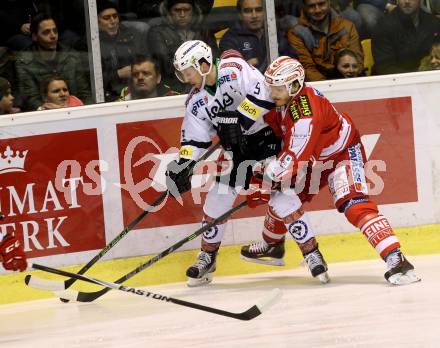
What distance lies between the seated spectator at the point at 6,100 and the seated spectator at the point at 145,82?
0.57 metres

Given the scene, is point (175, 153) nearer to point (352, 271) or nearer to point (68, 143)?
point (68, 143)

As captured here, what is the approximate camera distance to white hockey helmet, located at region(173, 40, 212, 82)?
5480 millimetres

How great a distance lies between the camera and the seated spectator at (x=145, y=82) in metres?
6.09

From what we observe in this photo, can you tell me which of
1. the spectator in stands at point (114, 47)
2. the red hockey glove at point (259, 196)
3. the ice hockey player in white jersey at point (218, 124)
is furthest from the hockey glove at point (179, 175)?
the spectator in stands at point (114, 47)

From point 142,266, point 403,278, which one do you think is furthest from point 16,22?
point 403,278

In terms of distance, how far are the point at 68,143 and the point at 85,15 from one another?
26.9 inches

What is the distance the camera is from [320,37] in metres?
6.18

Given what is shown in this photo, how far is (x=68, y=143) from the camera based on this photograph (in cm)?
600

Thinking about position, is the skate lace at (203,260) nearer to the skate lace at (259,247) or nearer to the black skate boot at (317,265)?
the skate lace at (259,247)

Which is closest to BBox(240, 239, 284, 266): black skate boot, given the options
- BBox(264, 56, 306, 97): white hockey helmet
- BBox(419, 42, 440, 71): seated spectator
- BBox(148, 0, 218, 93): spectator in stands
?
BBox(264, 56, 306, 97): white hockey helmet

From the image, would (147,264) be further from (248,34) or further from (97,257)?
(248,34)

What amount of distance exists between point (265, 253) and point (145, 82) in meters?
1.13

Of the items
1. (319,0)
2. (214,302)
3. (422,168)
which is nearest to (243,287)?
(214,302)

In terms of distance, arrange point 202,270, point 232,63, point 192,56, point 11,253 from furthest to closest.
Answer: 1. point 202,270
2. point 232,63
3. point 192,56
4. point 11,253
